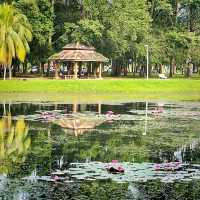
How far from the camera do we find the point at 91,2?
247 ft

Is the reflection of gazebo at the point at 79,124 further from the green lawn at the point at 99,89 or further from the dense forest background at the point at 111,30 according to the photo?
the dense forest background at the point at 111,30

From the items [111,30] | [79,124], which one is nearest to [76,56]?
[111,30]

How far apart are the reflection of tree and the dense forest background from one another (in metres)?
40.6

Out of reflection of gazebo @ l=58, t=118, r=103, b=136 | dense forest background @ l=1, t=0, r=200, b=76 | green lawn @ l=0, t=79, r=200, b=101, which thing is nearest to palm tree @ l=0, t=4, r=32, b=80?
green lawn @ l=0, t=79, r=200, b=101

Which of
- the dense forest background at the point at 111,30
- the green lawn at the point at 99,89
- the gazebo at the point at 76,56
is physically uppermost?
the dense forest background at the point at 111,30

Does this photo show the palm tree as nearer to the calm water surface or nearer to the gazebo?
the gazebo

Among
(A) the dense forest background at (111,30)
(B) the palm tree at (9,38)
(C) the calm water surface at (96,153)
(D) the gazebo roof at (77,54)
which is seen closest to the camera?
(C) the calm water surface at (96,153)

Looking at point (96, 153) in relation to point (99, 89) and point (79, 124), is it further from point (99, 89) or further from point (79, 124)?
point (99, 89)

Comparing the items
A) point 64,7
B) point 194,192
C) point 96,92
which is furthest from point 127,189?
point 64,7

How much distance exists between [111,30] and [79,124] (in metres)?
43.6

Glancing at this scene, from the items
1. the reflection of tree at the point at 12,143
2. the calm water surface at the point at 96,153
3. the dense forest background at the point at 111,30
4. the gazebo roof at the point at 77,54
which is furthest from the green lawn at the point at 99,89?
the reflection of tree at the point at 12,143

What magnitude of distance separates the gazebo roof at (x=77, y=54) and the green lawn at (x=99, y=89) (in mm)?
6675

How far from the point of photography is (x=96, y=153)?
22391 millimetres

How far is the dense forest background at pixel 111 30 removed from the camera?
73562mm
